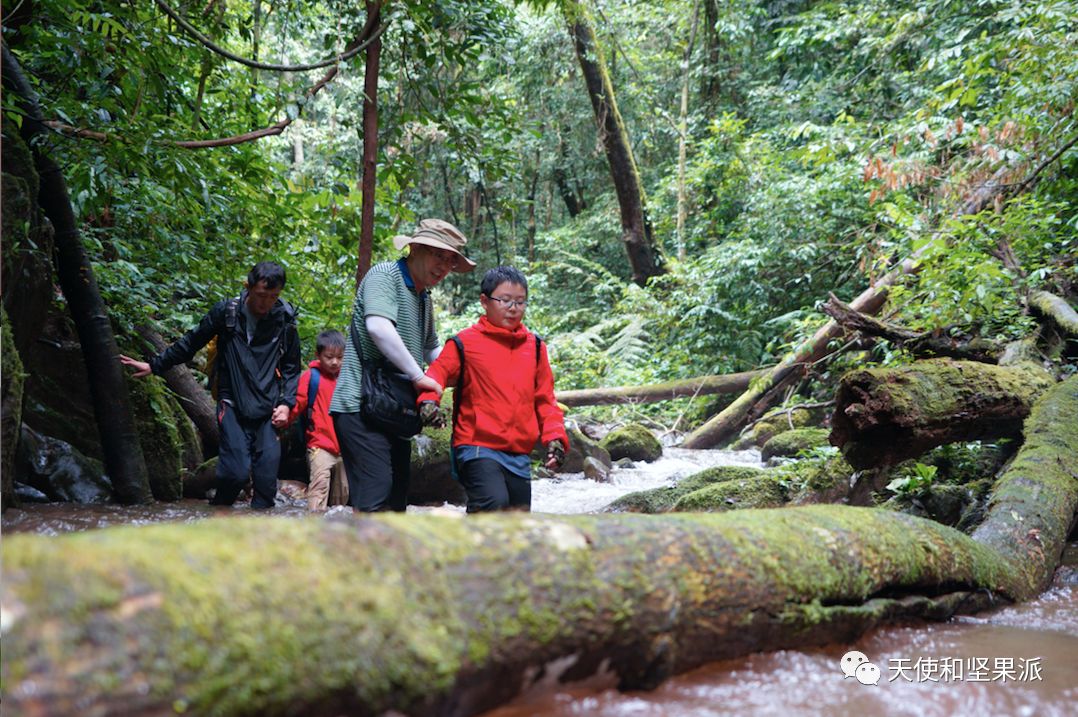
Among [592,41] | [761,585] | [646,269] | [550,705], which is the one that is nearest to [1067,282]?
[761,585]

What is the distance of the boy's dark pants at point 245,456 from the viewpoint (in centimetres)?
576

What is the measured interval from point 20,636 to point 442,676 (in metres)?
0.80

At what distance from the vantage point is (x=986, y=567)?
11.5ft

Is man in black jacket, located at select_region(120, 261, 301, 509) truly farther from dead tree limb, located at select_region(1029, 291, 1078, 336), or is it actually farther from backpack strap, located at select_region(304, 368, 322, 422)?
dead tree limb, located at select_region(1029, 291, 1078, 336)

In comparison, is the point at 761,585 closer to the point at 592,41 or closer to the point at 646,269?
the point at 592,41

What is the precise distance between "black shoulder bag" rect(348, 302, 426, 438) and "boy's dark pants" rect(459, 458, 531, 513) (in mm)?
391

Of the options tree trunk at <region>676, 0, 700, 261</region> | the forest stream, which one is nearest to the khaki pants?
the forest stream

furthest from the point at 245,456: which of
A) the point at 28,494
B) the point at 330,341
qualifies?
the point at 28,494

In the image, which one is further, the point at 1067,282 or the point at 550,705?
the point at 1067,282

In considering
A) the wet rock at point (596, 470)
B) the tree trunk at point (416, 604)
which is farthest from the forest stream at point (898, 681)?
the wet rock at point (596, 470)

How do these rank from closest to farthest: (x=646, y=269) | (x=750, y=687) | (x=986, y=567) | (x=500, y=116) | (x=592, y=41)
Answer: (x=750, y=687) < (x=986, y=567) < (x=500, y=116) < (x=592, y=41) < (x=646, y=269)

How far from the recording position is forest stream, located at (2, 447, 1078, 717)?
2.16 metres

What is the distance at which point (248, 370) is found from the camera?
5660 mm

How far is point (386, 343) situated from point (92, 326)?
3118mm
